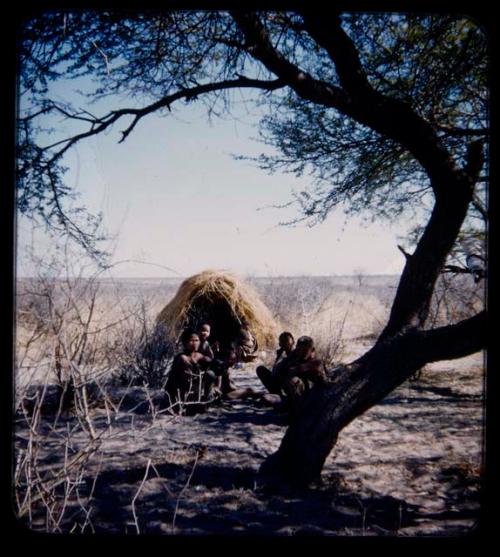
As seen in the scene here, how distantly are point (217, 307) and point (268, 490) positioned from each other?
6.34 meters

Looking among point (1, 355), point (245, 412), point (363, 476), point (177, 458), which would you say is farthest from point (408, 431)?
point (1, 355)

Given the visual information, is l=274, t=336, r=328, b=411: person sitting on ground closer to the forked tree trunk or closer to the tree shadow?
the tree shadow

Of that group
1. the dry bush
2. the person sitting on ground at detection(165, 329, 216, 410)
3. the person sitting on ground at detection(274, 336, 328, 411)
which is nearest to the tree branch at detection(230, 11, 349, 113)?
the dry bush

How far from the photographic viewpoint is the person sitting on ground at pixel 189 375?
570 centimetres

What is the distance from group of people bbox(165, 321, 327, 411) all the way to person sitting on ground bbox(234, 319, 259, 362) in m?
1.81

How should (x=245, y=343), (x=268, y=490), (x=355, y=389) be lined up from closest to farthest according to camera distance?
1. (x=355, y=389)
2. (x=268, y=490)
3. (x=245, y=343)

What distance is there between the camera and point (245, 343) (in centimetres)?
919

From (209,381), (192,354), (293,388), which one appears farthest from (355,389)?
(192,354)

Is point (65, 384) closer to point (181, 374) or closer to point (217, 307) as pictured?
point (181, 374)

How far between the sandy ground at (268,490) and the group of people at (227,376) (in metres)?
0.34

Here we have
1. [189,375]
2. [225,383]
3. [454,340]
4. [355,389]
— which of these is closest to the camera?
[454,340]

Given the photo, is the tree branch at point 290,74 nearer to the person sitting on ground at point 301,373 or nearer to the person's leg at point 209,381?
the person sitting on ground at point 301,373

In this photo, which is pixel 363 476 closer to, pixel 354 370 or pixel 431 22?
pixel 354 370

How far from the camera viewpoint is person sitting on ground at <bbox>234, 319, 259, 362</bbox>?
29.8 feet
